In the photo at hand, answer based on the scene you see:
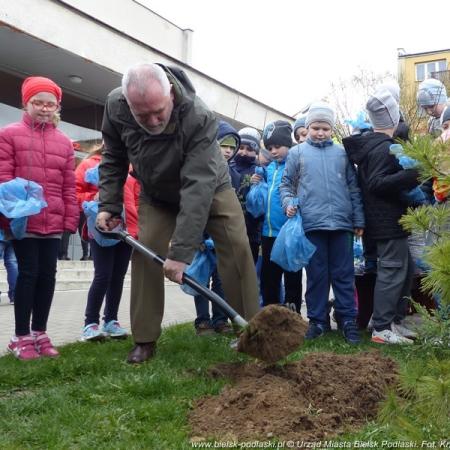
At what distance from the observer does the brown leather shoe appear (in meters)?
3.80

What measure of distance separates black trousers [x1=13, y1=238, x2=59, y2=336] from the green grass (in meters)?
0.29

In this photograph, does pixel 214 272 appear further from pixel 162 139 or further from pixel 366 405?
pixel 366 405

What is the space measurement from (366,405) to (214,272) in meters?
2.53

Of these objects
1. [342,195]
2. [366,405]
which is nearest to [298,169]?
[342,195]

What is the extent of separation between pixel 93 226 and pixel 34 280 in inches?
30.4

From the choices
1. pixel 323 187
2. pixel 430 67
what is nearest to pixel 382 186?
pixel 323 187

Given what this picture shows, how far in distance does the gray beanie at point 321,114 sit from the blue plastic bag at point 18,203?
85.7 inches

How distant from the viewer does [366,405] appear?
2867 millimetres

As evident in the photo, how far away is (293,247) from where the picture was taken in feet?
14.9

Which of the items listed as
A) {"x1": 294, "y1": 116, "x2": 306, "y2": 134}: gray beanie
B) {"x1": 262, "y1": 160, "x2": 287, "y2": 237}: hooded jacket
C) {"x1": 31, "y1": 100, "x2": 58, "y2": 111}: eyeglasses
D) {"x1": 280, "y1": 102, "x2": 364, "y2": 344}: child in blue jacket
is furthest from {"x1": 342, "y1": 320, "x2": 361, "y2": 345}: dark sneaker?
{"x1": 31, "y1": 100, "x2": 58, "y2": 111}: eyeglasses

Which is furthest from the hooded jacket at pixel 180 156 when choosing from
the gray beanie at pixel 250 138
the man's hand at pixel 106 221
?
the gray beanie at pixel 250 138

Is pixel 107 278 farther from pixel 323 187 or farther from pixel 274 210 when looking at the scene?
pixel 323 187

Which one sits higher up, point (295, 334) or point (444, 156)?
point (444, 156)

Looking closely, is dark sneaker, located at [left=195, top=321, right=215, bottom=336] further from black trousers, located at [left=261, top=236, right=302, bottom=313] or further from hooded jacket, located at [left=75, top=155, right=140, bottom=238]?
hooded jacket, located at [left=75, top=155, right=140, bottom=238]
